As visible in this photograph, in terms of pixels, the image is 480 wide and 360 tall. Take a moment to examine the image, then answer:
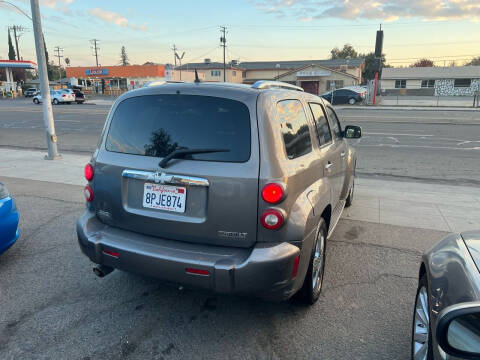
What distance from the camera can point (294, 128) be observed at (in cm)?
301

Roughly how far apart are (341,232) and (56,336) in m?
3.47

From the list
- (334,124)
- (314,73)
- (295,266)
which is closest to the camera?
(295,266)

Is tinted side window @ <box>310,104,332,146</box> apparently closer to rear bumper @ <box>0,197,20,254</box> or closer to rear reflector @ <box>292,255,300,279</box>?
rear reflector @ <box>292,255,300,279</box>

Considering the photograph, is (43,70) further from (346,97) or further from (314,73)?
(314,73)

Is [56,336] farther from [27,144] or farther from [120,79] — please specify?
[120,79]

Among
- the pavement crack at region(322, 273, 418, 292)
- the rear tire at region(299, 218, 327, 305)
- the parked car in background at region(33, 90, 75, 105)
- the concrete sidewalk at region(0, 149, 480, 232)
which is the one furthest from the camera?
the parked car in background at region(33, 90, 75, 105)

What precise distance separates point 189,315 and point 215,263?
824mm

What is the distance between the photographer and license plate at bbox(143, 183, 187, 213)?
268 centimetres

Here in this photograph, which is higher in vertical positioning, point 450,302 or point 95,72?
point 95,72

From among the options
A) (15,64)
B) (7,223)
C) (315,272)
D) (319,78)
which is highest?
(15,64)

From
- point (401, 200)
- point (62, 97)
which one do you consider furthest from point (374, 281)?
point (62, 97)

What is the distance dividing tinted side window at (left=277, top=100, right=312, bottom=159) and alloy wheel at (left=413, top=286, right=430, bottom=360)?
4.21ft

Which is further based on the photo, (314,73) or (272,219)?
(314,73)

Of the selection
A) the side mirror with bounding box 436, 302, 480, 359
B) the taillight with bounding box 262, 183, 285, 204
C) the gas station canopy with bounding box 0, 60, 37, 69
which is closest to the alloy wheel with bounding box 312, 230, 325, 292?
the taillight with bounding box 262, 183, 285, 204
